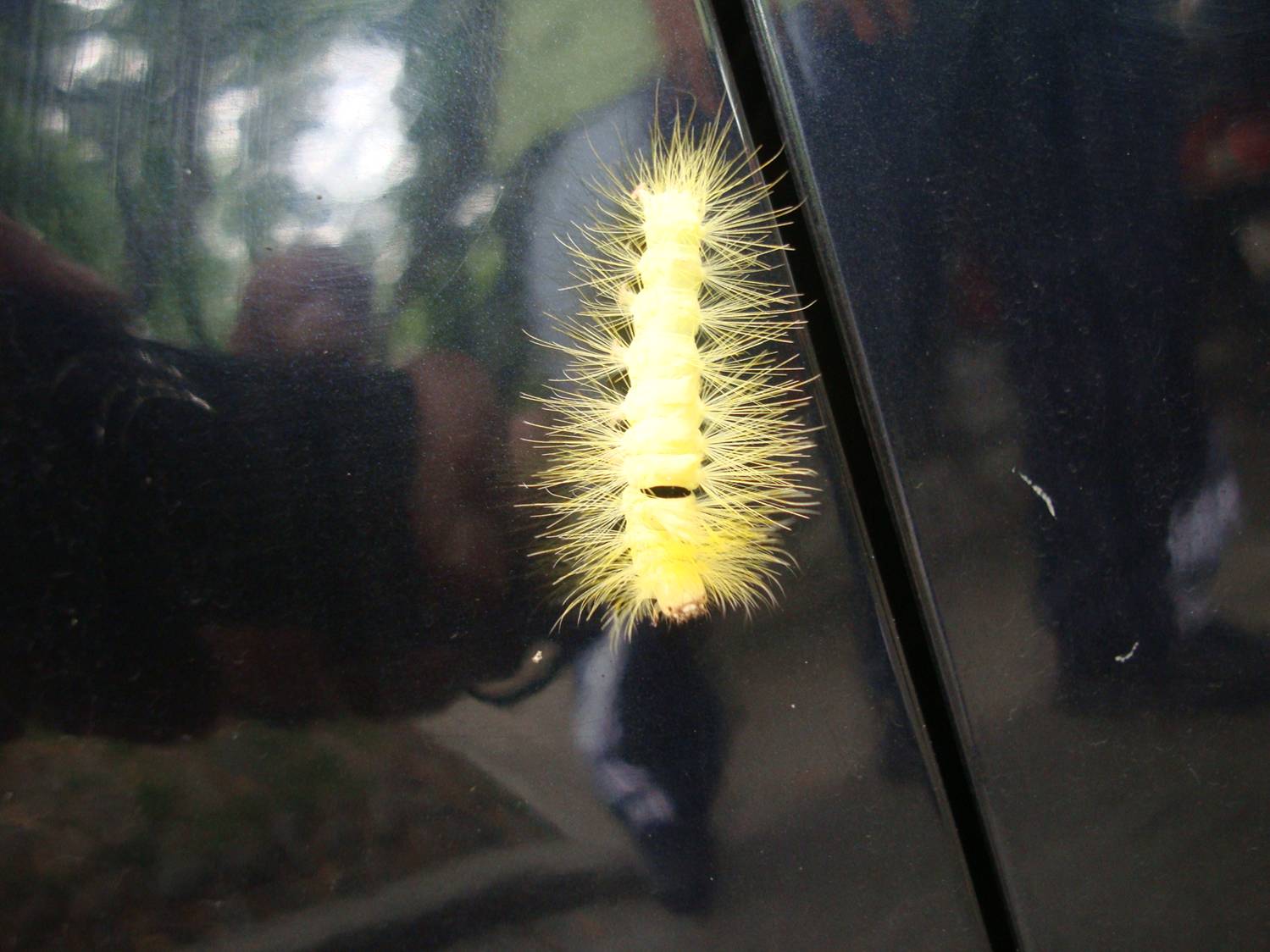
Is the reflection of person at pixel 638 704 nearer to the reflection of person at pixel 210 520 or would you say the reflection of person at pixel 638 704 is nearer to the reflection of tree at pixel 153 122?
the reflection of person at pixel 210 520

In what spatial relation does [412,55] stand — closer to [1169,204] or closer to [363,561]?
[363,561]

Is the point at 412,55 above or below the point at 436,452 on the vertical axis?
above

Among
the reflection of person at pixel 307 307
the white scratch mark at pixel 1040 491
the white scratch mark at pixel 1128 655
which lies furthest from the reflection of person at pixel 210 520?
the white scratch mark at pixel 1128 655

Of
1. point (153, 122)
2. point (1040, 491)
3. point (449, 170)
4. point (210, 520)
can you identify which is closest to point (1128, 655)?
point (1040, 491)

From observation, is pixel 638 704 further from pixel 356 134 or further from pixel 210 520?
pixel 356 134

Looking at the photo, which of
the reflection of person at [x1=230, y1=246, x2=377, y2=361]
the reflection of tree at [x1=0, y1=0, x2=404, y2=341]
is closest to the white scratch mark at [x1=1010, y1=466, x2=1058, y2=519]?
the reflection of person at [x1=230, y1=246, x2=377, y2=361]

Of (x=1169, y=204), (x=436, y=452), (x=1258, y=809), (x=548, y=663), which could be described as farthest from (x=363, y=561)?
(x=1258, y=809)

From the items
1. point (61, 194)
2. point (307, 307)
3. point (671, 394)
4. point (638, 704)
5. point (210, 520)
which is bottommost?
point (638, 704)
